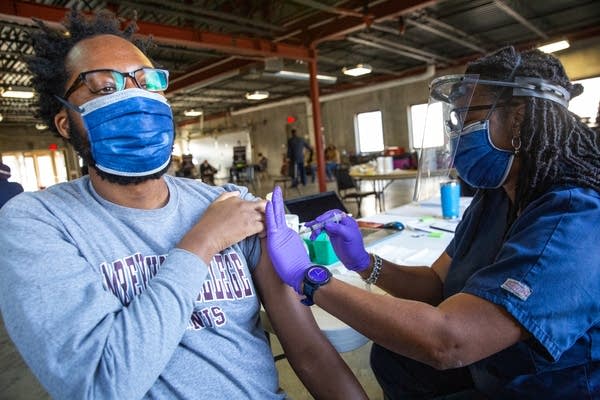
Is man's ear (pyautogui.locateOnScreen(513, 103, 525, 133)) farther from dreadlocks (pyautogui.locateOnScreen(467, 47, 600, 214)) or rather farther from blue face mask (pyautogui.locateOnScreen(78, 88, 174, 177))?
blue face mask (pyautogui.locateOnScreen(78, 88, 174, 177))

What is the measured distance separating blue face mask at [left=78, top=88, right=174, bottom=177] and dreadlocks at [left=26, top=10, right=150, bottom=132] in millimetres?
133

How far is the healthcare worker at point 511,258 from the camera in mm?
749

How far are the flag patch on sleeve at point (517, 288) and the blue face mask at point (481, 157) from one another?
1.17 feet

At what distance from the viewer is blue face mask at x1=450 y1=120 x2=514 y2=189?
100 centimetres

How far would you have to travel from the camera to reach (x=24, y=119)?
1505 cm

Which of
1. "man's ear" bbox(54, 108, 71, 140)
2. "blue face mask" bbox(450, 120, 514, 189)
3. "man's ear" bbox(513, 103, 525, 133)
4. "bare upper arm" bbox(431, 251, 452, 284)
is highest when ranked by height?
"man's ear" bbox(54, 108, 71, 140)

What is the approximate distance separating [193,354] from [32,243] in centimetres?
41

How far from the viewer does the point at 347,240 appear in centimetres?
129

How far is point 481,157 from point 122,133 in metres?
0.94

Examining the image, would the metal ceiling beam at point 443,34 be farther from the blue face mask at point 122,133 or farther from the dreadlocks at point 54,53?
the blue face mask at point 122,133

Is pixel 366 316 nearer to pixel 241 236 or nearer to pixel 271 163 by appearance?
pixel 241 236

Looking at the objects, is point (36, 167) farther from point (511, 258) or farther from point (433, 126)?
point (511, 258)

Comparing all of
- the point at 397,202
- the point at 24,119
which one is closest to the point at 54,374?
the point at 397,202

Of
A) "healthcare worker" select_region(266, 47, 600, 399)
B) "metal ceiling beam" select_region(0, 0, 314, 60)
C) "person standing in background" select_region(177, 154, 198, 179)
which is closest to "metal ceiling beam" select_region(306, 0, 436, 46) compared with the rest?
"metal ceiling beam" select_region(0, 0, 314, 60)
